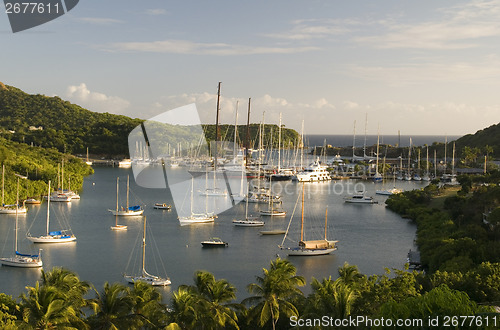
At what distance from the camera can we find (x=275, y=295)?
15.8 meters

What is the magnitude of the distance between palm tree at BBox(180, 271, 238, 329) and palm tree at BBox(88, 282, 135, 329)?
1.84m

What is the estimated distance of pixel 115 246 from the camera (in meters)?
30.8

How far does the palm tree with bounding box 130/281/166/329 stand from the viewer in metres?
15.0

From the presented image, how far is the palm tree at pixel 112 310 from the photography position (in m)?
14.9

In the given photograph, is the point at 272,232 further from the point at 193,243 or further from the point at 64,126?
the point at 64,126

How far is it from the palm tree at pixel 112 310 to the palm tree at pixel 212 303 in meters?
1.84

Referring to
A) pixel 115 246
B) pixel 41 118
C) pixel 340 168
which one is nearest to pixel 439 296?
pixel 115 246

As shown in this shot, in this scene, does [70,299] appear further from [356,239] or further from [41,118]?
[41,118]

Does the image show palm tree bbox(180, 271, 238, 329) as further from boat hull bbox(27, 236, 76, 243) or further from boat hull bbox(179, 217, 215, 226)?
boat hull bbox(179, 217, 215, 226)

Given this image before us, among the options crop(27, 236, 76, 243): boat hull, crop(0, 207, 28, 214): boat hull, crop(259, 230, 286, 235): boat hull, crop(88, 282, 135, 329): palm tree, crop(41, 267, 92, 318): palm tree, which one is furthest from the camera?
crop(0, 207, 28, 214): boat hull

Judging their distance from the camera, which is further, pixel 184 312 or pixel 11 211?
pixel 11 211

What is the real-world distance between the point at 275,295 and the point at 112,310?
4648 mm

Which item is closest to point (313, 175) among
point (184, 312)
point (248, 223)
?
point (248, 223)

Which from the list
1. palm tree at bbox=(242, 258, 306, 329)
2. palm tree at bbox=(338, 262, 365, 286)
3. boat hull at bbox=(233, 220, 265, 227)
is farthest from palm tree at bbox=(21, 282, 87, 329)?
boat hull at bbox=(233, 220, 265, 227)
